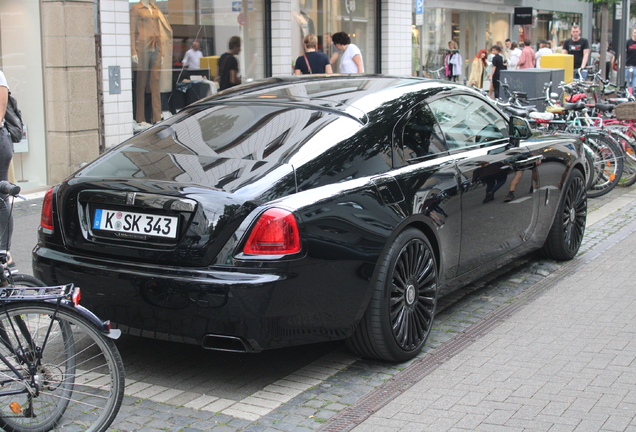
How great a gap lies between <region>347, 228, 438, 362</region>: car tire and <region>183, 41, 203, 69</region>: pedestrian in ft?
34.5

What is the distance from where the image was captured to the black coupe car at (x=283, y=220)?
4082 mm

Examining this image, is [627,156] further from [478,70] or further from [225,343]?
[478,70]

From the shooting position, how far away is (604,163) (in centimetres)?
1090

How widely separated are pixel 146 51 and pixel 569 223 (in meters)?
8.42

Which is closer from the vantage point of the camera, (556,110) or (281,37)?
(556,110)

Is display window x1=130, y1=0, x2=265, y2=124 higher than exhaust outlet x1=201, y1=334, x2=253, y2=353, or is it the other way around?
display window x1=130, y1=0, x2=265, y2=124

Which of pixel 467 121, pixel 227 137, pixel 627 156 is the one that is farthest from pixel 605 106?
pixel 227 137

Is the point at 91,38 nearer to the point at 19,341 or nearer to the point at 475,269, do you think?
the point at 475,269

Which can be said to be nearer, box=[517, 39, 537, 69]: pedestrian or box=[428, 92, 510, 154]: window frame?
box=[428, 92, 510, 154]: window frame

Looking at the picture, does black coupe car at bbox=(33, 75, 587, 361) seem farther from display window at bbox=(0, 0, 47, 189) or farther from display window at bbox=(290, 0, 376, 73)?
display window at bbox=(290, 0, 376, 73)

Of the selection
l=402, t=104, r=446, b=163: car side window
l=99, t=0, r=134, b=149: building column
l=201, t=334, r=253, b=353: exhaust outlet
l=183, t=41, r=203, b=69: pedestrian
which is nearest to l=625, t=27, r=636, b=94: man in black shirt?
l=183, t=41, r=203, b=69: pedestrian

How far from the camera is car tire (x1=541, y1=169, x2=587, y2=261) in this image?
7004mm

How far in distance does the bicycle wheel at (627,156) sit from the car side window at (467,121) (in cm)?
527

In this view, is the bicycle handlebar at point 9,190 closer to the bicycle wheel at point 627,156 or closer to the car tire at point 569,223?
the car tire at point 569,223
